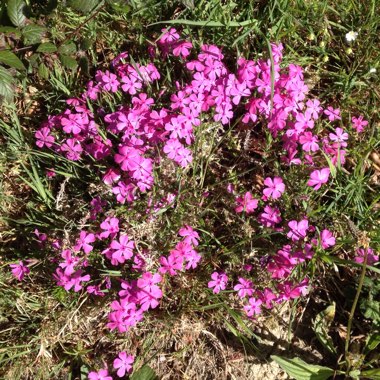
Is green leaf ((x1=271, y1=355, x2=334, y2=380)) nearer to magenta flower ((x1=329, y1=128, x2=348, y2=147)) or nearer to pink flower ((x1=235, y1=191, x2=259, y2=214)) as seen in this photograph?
pink flower ((x1=235, y1=191, x2=259, y2=214))

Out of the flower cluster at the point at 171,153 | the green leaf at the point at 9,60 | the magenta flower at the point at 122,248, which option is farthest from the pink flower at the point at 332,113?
the green leaf at the point at 9,60

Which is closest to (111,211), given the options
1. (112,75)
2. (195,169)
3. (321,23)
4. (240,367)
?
(195,169)

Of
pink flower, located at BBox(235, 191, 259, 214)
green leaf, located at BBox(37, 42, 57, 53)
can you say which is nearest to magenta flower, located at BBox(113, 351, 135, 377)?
pink flower, located at BBox(235, 191, 259, 214)

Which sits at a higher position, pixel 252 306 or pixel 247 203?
pixel 247 203

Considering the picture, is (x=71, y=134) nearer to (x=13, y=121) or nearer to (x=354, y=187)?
(x=13, y=121)

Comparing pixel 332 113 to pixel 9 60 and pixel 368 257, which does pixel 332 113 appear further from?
pixel 9 60

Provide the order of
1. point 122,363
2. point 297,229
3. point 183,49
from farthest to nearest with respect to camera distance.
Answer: point 183,49, point 122,363, point 297,229

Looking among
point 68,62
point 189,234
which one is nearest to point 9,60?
point 68,62

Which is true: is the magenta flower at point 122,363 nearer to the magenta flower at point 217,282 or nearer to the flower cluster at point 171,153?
the flower cluster at point 171,153
